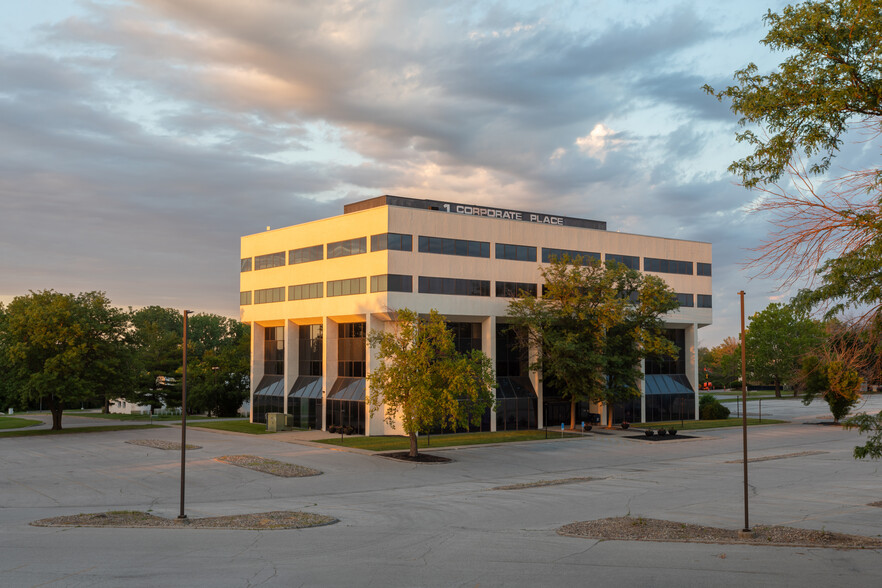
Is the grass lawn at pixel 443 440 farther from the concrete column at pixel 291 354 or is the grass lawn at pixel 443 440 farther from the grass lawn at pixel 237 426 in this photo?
the concrete column at pixel 291 354

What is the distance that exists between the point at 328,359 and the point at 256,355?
1234 centimetres

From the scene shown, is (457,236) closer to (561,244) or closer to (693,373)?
(561,244)

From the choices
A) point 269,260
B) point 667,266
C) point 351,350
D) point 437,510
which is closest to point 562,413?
point 667,266

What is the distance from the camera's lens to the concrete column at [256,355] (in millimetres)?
68000

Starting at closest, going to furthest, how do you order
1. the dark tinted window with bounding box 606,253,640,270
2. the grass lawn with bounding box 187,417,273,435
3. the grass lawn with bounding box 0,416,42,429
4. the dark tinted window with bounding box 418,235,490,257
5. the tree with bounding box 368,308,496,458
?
the tree with bounding box 368,308,496,458, the dark tinted window with bounding box 418,235,490,257, the grass lawn with bounding box 187,417,273,435, the grass lawn with bounding box 0,416,42,429, the dark tinted window with bounding box 606,253,640,270

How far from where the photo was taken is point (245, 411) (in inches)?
3457

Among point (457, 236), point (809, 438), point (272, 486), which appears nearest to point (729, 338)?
point (809, 438)

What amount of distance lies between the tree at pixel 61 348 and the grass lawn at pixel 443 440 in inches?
838

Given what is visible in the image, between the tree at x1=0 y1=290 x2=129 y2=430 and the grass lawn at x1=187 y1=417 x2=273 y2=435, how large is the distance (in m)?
8.95

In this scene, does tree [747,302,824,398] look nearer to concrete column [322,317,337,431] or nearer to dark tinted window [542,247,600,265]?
dark tinted window [542,247,600,265]

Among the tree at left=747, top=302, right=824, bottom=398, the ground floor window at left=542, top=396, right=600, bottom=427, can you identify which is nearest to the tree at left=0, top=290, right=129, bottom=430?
the ground floor window at left=542, top=396, right=600, bottom=427

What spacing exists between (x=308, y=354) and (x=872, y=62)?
54.4 meters

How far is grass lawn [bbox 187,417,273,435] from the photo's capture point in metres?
59.4

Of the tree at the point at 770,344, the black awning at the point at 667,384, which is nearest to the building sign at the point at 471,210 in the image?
the black awning at the point at 667,384
